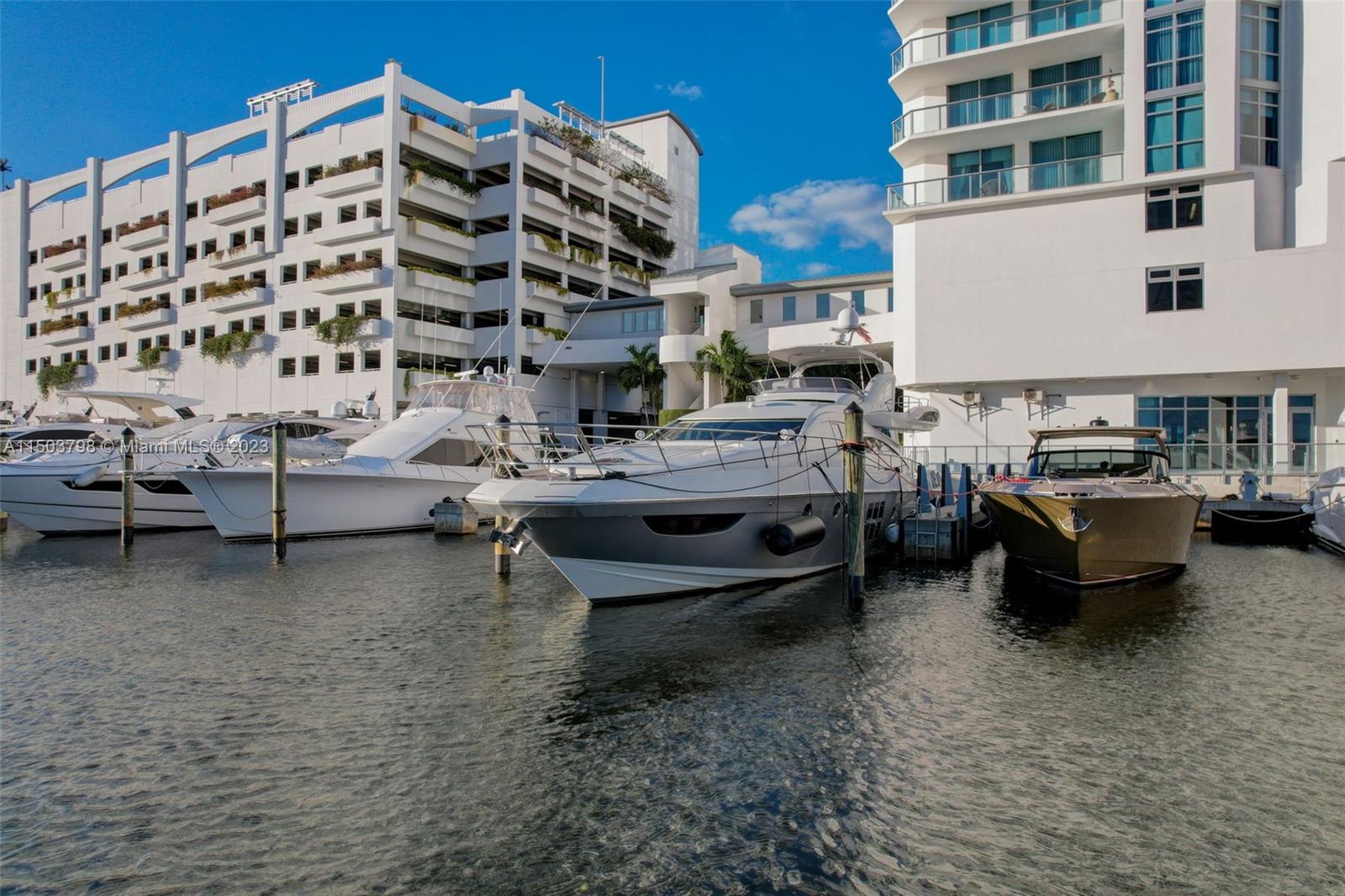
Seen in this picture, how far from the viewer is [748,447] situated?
1373 cm

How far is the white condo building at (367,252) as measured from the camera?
4325 centimetres

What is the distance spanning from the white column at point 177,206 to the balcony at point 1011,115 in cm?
4477

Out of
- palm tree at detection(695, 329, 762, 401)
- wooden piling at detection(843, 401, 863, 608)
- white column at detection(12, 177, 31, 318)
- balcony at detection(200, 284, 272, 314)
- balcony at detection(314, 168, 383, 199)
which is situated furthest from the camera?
white column at detection(12, 177, 31, 318)

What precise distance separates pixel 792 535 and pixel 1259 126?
23.2 meters

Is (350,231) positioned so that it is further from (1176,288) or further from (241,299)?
(1176,288)

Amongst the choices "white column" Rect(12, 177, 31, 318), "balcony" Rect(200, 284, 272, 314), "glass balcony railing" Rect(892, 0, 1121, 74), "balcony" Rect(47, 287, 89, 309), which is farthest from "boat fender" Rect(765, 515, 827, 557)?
"white column" Rect(12, 177, 31, 318)

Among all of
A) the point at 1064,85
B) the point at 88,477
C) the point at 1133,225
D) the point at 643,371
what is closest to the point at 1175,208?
the point at 1133,225

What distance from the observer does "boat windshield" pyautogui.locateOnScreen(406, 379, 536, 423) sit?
2616 cm

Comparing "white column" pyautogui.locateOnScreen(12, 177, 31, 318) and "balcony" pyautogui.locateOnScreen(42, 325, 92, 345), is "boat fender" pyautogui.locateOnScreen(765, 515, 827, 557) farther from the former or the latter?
"white column" pyautogui.locateOnScreen(12, 177, 31, 318)

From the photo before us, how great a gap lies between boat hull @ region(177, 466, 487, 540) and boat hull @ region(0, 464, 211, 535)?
250 centimetres

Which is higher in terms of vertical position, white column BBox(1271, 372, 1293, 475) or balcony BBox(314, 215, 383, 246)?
balcony BBox(314, 215, 383, 246)

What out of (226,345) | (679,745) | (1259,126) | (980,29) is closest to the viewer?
(679,745)

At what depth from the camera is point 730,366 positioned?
37875 mm

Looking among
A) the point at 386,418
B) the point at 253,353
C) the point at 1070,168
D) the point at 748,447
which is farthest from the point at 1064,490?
the point at 253,353
